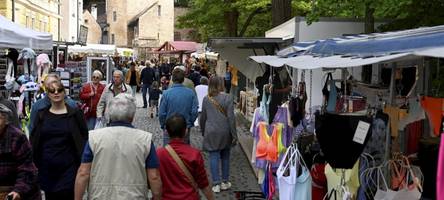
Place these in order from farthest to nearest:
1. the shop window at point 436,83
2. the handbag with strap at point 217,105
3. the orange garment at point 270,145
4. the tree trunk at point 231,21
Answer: the tree trunk at point 231,21 < the handbag with strap at point 217,105 < the shop window at point 436,83 < the orange garment at point 270,145

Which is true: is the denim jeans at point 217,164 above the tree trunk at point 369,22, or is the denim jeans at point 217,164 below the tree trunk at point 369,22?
below

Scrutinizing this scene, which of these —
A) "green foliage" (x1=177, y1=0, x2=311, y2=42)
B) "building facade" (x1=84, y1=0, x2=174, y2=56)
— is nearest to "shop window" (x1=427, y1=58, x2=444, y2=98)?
"green foliage" (x1=177, y1=0, x2=311, y2=42)

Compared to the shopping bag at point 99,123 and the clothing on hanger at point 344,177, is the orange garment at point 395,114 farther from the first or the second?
the shopping bag at point 99,123

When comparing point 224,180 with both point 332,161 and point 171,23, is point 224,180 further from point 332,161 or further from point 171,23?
point 171,23

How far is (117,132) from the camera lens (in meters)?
4.34

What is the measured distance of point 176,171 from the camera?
4672 millimetres

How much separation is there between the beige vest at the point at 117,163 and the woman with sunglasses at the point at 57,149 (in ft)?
3.66

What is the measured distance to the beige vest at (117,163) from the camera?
4.31 meters

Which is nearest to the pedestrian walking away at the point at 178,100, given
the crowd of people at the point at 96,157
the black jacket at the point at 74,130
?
the crowd of people at the point at 96,157

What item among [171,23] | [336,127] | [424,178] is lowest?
[424,178]

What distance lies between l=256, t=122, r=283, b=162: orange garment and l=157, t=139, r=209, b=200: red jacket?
2598 mm

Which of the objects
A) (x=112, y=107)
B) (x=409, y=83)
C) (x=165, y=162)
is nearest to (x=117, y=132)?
(x=112, y=107)

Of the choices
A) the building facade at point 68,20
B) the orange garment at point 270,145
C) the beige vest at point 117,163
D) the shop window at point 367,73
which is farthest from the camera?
the building facade at point 68,20

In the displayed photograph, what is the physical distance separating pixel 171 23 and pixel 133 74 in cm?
6314
